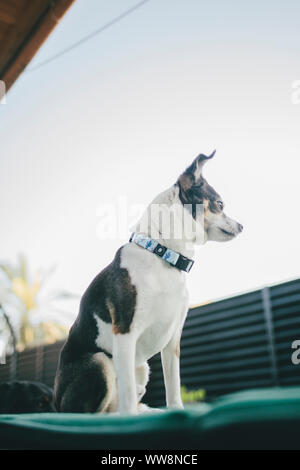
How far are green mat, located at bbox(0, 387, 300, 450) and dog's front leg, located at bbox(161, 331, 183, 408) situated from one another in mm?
691

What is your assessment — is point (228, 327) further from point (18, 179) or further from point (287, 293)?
point (18, 179)

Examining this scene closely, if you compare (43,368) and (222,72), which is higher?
(222,72)

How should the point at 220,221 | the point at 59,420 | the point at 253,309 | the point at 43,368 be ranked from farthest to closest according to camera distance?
A: the point at 43,368, the point at 253,309, the point at 220,221, the point at 59,420

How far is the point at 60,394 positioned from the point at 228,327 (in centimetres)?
356

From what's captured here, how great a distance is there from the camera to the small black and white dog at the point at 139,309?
40.9 inches

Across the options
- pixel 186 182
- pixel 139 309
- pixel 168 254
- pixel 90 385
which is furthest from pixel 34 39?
pixel 90 385

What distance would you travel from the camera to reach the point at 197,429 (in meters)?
0.40

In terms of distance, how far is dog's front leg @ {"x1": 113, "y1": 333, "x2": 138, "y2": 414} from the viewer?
0.96 m

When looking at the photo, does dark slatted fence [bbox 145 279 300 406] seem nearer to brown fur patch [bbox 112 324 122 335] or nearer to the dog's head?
the dog's head

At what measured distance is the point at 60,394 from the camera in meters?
1.25

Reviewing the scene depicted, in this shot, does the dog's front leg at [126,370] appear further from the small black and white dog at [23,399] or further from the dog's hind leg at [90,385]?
the small black and white dog at [23,399]

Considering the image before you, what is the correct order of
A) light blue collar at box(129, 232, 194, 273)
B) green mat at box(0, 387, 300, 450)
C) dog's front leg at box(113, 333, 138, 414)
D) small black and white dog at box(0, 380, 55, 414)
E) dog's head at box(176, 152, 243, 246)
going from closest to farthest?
green mat at box(0, 387, 300, 450) → dog's front leg at box(113, 333, 138, 414) → light blue collar at box(129, 232, 194, 273) → dog's head at box(176, 152, 243, 246) → small black and white dog at box(0, 380, 55, 414)

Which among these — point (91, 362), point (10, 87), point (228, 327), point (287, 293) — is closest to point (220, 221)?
point (91, 362)

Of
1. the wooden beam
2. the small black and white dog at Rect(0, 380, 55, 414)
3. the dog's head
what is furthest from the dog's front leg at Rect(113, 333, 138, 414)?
the wooden beam
